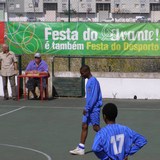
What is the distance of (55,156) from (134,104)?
8.49 meters

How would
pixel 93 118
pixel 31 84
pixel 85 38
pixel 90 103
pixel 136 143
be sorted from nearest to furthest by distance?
pixel 136 143
pixel 90 103
pixel 93 118
pixel 31 84
pixel 85 38

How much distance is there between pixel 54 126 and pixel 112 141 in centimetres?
899

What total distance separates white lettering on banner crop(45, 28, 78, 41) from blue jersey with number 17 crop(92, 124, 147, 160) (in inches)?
629

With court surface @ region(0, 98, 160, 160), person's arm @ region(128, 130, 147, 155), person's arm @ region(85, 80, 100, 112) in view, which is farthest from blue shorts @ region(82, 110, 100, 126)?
person's arm @ region(128, 130, 147, 155)

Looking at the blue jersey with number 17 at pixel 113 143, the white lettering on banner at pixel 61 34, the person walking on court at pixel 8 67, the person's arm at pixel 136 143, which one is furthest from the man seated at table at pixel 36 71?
the blue jersey with number 17 at pixel 113 143

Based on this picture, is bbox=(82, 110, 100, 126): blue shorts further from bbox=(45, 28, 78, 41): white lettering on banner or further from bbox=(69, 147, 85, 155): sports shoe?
bbox=(45, 28, 78, 41): white lettering on banner

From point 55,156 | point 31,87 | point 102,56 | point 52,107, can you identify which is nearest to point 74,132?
point 55,156

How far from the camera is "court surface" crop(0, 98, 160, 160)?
1191 centimetres

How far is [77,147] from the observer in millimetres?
11891

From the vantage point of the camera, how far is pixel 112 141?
6.41m

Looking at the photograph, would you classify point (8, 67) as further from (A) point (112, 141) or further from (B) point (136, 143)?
(A) point (112, 141)

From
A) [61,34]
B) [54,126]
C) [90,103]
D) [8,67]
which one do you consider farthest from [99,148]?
[61,34]

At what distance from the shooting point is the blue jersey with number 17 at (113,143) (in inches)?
251

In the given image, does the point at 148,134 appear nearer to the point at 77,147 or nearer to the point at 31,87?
the point at 77,147
